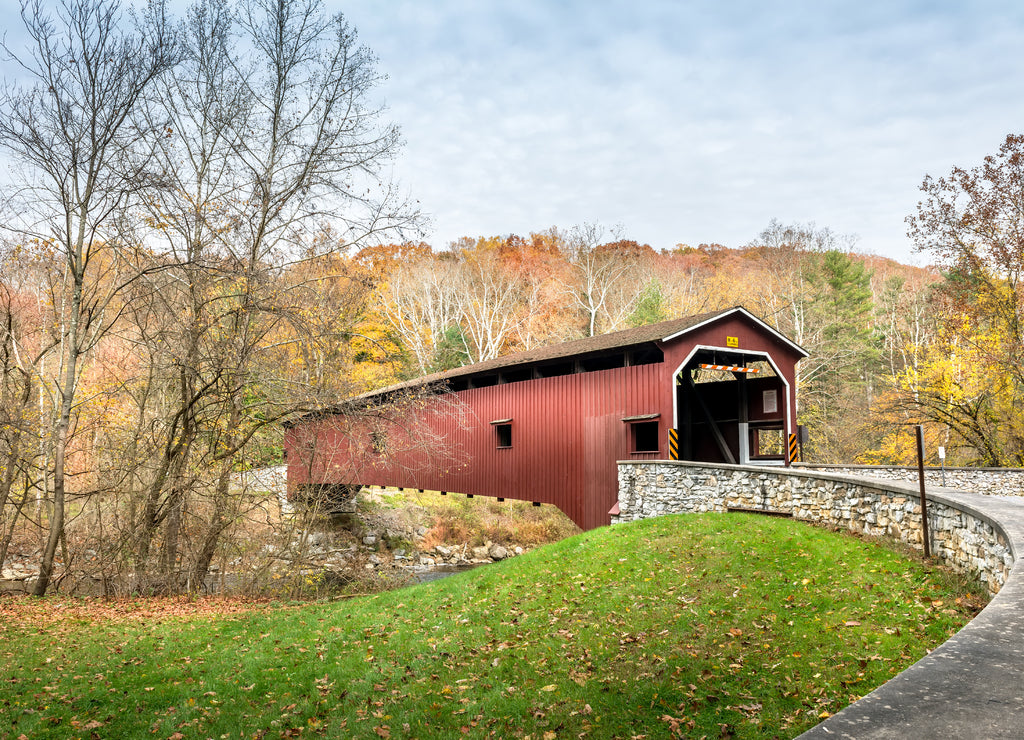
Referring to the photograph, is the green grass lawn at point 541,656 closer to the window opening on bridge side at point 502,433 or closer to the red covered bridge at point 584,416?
the red covered bridge at point 584,416

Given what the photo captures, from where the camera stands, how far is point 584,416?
15.1m

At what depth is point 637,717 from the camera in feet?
16.0

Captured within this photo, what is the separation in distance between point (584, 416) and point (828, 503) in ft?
20.1

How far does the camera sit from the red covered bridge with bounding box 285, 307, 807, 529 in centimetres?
1388

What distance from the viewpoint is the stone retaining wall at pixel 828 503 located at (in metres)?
6.23

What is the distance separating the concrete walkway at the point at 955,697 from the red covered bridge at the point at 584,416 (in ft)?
32.4

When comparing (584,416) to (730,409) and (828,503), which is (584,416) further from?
(828,503)

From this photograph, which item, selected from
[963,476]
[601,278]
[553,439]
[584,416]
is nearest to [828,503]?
[584,416]

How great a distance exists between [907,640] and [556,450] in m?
10.6

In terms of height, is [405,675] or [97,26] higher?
[97,26]

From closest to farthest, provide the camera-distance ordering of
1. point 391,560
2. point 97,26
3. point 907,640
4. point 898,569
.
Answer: point 907,640
point 898,569
point 97,26
point 391,560

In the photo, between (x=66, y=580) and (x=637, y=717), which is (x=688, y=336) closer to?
(x=637, y=717)

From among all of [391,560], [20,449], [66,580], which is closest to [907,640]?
[66,580]

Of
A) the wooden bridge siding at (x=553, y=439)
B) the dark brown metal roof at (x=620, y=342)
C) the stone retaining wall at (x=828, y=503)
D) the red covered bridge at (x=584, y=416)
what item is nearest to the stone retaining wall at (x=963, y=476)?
the red covered bridge at (x=584, y=416)
